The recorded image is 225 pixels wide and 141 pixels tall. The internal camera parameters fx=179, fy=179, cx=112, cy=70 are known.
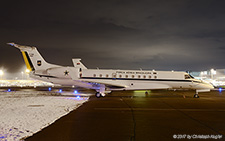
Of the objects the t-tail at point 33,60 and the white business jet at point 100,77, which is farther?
the t-tail at point 33,60

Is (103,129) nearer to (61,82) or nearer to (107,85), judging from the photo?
(107,85)

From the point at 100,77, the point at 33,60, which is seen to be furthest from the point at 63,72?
the point at 100,77

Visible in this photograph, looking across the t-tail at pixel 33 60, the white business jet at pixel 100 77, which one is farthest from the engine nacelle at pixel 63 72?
the t-tail at pixel 33 60

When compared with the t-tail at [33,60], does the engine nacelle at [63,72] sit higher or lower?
lower

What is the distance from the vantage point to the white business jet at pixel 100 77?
67.0ft

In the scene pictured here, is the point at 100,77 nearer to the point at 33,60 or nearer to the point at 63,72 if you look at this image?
the point at 63,72

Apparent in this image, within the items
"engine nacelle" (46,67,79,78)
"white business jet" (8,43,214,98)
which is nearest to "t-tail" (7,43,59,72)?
"white business jet" (8,43,214,98)

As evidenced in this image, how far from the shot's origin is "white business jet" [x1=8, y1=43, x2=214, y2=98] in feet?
67.0

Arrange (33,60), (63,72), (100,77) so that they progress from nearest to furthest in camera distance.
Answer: (63,72) → (100,77) → (33,60)

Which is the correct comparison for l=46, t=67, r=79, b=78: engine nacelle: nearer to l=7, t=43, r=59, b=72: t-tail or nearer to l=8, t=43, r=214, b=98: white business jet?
l=8, t=43, r=214, b=98: white business jet

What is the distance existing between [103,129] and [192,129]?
3.60m

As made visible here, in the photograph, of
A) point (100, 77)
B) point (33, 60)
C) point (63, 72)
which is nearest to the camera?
point (63, 72)

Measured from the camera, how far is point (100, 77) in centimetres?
2070

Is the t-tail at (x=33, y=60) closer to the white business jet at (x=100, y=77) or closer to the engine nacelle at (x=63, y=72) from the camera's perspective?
the white business jet at (x=100, y=77)
